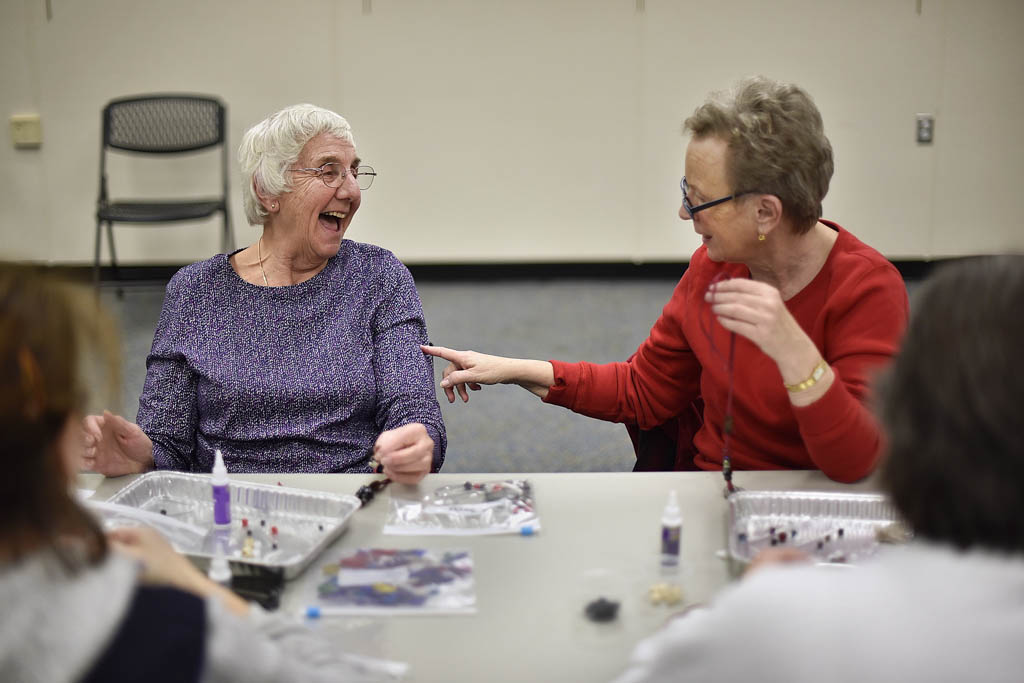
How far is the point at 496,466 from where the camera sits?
359 cm

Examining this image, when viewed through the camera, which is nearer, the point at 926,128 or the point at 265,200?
→ the point at 265,200

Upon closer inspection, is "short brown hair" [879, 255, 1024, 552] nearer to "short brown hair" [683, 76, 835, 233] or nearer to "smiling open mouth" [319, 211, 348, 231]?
"short brown hair" [683, 76, 835, 233]

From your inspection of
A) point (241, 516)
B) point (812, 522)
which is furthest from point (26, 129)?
point (812, 522)

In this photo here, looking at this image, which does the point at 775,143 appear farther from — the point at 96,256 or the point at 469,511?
the point at 96,256

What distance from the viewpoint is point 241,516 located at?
5.18ft

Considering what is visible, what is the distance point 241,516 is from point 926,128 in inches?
209

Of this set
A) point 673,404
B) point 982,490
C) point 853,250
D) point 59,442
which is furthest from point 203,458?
point 982,490

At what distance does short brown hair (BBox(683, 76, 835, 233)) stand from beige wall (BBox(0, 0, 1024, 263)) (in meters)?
4.09

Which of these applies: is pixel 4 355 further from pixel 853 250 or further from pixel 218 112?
pixel 218 112

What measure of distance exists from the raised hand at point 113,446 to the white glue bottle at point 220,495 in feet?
1.09

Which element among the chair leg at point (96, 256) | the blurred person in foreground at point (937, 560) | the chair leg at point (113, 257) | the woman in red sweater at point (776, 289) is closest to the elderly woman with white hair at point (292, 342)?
A: the woman in red sweater at point (776, 289)

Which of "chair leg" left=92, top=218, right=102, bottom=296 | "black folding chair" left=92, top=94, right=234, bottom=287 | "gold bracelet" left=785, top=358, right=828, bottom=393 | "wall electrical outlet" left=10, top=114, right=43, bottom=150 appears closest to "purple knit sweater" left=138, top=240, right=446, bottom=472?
"gold bracelet" left=785, top=358, right=828, bottom=393

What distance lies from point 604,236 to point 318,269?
13.0 feet

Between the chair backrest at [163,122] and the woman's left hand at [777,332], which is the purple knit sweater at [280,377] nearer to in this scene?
the woman's left hand at [777,332]
